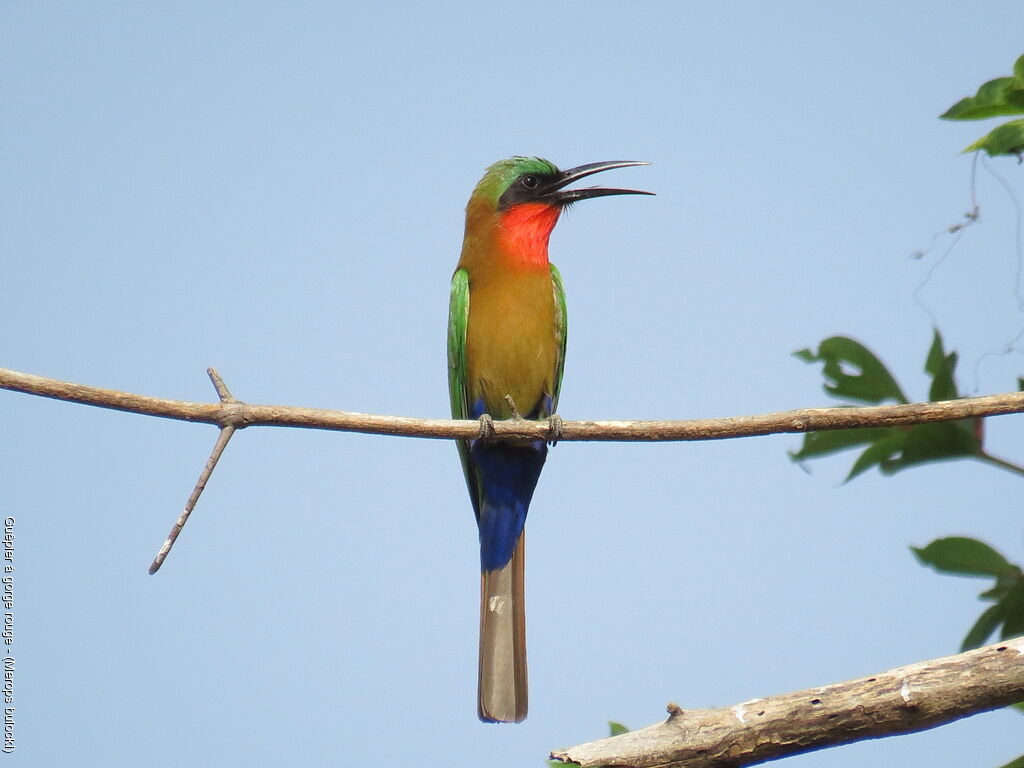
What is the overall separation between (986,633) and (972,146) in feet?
4.63

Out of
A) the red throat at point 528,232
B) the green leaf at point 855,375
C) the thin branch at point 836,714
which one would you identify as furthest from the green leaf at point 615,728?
the red throat at point 528,232

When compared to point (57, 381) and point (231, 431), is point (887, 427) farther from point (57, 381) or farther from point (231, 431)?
point (57, 381)

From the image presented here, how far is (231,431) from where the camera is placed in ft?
9.03

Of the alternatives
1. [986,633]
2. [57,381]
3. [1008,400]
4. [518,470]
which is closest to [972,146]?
[1008,400]

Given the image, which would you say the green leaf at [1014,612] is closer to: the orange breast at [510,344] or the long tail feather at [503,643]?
the long tail feather at [503,643]

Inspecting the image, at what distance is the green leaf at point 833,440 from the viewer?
10.3 ft

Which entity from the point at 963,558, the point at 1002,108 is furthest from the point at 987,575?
the point at 1002,108

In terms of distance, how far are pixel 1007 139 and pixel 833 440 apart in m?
1.00

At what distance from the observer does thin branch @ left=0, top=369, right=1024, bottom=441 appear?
274 cm

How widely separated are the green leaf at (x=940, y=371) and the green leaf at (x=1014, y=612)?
1.96ft

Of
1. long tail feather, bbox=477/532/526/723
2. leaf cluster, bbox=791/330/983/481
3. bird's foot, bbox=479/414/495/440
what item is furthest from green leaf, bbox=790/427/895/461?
long tail feather, bbox=477/532/526/723

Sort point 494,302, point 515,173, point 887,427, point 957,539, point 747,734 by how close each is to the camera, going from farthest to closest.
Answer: point 515,173 → point 494,302 → point 887,427 → point 957,539 → point 747,734

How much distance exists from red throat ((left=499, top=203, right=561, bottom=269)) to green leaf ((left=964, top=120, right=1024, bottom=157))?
2.03 meters

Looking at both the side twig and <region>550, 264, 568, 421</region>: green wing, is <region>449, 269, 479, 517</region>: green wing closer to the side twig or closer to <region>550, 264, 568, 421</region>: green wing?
<region>550, 264, 568, 421</region>: green wing
